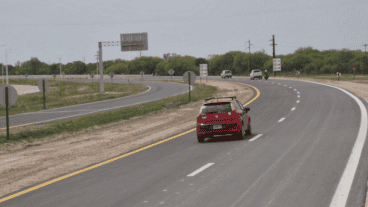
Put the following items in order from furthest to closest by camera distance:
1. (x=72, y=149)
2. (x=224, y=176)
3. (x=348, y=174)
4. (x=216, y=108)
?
(x=216, y=108) → (x=72, y=149) → (x=224, y=176) → (x=348, y=174)

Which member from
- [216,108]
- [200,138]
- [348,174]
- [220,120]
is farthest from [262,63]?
[348,174]

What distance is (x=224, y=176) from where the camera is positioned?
9734 mm

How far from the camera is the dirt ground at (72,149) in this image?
10742 mm

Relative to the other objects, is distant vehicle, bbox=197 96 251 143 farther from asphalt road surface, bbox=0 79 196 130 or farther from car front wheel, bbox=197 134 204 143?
asphalt road surface, bbox=0 79 196 130

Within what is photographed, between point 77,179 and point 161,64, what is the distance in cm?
15717

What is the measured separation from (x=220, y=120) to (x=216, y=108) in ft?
1.74

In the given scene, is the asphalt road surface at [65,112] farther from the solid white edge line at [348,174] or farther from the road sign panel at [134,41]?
the road sign panel at [134,41]

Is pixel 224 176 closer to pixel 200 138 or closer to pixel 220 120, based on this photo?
pixel 220 120

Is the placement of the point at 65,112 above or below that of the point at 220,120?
below

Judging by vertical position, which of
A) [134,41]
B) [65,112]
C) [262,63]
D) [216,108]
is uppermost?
[134,41]

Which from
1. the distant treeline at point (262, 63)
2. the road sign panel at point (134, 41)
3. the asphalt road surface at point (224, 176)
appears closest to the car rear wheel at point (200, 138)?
the asphalt road surface at point (224, 176)

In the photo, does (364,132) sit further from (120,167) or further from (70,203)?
(70,203)

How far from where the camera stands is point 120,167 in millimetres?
11305

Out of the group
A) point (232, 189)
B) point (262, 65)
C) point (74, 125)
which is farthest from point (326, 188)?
point (262, 65)
